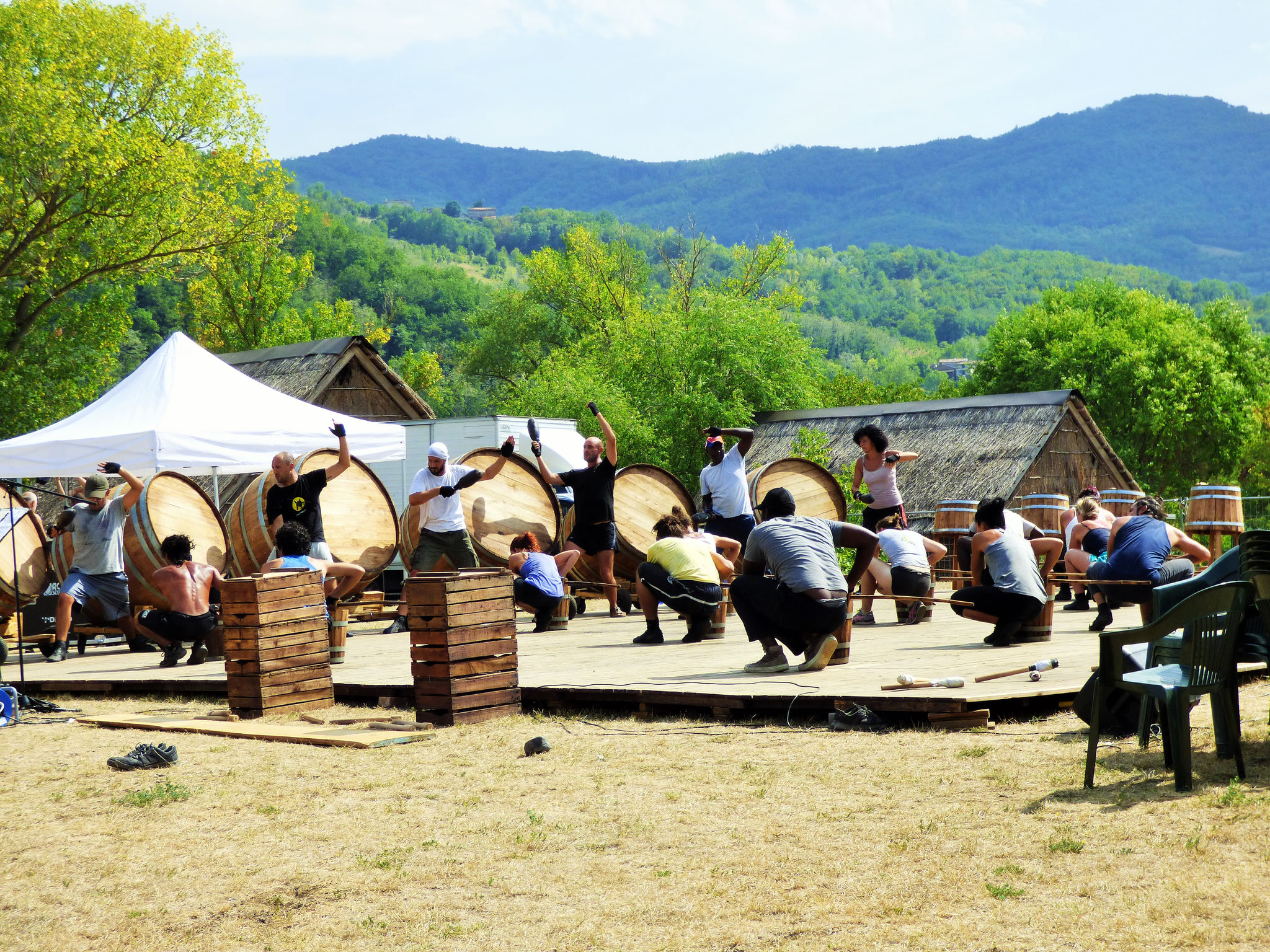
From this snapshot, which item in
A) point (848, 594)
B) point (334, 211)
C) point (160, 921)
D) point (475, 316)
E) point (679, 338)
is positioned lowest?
point (160, 921)

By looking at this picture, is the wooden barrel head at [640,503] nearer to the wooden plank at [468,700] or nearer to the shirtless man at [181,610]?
the shirtless man at [181,610]

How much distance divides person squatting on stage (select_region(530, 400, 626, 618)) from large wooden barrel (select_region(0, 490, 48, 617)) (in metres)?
5.67

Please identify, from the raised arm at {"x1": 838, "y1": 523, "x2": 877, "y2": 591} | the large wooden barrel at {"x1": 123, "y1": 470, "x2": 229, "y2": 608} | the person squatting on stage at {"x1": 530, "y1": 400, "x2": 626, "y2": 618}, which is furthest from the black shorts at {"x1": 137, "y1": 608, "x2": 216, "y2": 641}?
the raised arm at {"x1": 838, "y1": 523, "x2": 877, "y2": 591}

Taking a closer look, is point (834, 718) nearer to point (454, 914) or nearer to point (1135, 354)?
point (454, 914)

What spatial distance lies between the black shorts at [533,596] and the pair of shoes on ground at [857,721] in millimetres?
5583

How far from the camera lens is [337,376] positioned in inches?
1123

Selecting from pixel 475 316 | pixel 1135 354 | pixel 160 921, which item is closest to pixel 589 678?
pixel 160 921

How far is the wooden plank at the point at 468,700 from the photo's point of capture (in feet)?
25.8

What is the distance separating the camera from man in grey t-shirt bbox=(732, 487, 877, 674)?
8.24 metres

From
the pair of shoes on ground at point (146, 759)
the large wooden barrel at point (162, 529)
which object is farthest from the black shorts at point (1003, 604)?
the large wooden barrel at point (162, 529)

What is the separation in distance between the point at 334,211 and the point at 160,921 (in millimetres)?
165734

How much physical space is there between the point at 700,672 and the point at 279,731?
2.81 m

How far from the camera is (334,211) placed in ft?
532

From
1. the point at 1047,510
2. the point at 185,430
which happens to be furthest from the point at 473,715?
the point at 1047,510
